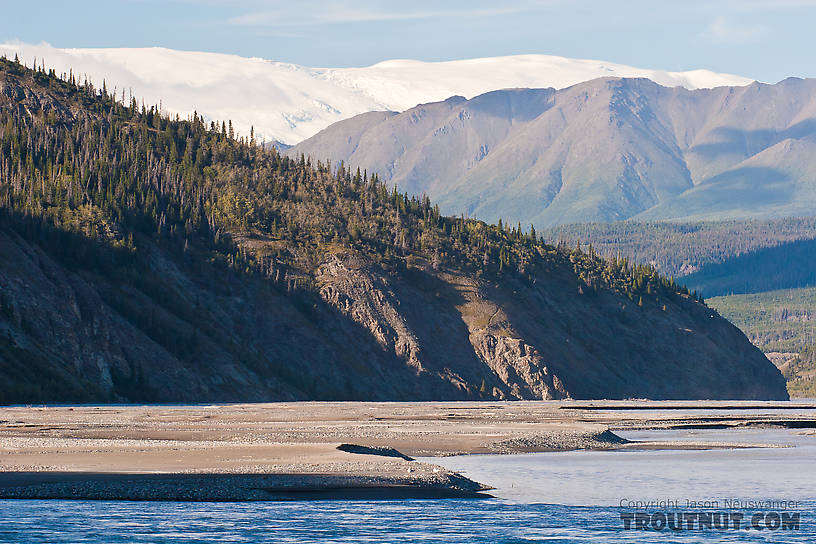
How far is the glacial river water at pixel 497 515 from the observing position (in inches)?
1542

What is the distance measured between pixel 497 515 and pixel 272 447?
2330 centimetres

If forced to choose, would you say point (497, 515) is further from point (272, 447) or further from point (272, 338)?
point (272, 338)

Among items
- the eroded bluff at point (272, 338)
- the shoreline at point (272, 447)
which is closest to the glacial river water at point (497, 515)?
the shoreline at point (272, 447)

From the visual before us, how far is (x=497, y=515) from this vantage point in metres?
43.7

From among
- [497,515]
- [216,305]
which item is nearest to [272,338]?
[216,305]

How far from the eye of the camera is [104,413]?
3991 inches

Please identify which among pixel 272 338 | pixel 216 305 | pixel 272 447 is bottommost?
pixel 272 447

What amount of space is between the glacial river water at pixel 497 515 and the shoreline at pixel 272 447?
7.65 feet

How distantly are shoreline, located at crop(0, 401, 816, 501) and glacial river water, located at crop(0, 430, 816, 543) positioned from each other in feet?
7.65

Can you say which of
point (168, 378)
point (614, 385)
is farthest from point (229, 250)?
point (614, 385)

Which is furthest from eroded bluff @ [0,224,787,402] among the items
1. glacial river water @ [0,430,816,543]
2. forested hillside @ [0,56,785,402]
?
glacial river water @ [0,430,816,543]

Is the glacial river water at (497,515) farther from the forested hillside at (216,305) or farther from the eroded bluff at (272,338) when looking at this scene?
the forested hillside at (216,305)

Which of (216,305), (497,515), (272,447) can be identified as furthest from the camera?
(216,305)

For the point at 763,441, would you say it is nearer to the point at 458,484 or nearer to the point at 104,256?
the point at 458,484
